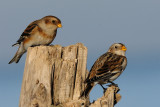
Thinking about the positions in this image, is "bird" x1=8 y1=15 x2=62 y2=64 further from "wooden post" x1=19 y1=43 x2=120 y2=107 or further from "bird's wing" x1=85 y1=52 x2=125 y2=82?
"wooden post" x1=19 y1=43 x2=120 y2=107

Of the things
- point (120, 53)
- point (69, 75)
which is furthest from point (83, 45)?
point (120, 53)

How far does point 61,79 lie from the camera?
1138 centimetres

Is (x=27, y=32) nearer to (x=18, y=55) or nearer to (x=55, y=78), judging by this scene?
(x=18, y=55)

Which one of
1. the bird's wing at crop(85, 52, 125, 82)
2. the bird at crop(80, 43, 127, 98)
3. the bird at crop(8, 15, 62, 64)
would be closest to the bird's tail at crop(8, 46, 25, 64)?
the bird at crop(8, 15, 62, 64)

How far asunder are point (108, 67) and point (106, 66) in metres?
0.09

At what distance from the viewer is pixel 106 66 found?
14086mm

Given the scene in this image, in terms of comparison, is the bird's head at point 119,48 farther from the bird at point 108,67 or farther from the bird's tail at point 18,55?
the bird's tail at point 18,55

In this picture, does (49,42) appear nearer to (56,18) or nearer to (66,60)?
(56,18)

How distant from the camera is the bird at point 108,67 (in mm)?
12953

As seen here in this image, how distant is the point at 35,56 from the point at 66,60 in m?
0.98

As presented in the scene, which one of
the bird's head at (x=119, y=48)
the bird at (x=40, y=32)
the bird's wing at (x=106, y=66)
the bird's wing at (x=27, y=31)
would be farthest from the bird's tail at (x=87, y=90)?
the bird's wing at (x=27, y=31)

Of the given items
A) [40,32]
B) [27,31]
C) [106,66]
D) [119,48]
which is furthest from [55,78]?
[27,31]

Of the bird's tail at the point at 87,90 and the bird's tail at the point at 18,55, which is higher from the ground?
the bird's tail at the point at 18,55

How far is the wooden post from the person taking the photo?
11070 mm
